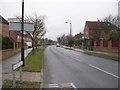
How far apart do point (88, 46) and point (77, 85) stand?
5433 centimetres

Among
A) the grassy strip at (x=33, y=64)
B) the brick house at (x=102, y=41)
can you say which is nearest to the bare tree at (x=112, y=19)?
the brick house at (x=102, y=41)

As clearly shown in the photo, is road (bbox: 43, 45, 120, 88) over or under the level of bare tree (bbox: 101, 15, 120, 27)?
under

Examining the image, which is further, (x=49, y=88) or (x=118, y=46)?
(x=118, y=46)

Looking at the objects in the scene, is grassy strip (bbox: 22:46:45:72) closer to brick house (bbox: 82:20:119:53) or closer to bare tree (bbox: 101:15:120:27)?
brick house (bbox: 82:20:119:53)

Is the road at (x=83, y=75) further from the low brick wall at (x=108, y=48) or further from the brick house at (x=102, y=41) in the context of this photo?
the brick house at (x=102, y=41)

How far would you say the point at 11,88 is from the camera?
9609 millimetres

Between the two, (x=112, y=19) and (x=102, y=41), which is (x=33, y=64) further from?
(x=112, y=19)

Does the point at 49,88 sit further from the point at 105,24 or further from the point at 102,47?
the point at 105,24

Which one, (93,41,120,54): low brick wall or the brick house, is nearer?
(93,41,120,54): low brick wall

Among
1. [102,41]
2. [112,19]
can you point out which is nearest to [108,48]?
[102,41]

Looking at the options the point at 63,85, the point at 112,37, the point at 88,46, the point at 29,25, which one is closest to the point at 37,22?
the point at 112,37

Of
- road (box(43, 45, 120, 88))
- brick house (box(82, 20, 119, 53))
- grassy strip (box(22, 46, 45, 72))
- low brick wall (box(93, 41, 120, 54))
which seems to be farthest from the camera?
brick house (box(82, 20, 119, 53))

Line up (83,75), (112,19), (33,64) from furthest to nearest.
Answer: (112,19) → (33,64) → (83,75)

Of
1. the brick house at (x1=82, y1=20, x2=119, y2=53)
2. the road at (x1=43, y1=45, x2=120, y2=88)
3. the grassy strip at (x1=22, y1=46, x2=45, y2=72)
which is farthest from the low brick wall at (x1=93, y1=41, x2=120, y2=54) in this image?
the road at (x1=43, y1=45, x2=120, y2=88)
